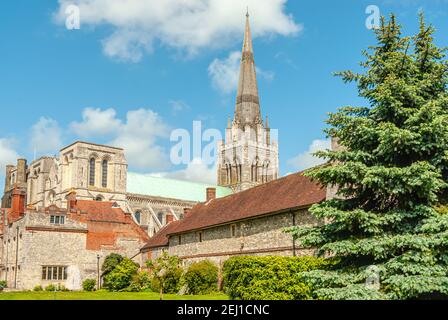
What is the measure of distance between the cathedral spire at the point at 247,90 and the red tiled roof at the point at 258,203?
5317 cm

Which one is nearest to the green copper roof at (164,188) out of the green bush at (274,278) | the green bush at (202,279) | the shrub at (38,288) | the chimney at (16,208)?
the chimney at (16,208)

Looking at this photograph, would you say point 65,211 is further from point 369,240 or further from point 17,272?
point 369,240

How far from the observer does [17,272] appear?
43.8 metres

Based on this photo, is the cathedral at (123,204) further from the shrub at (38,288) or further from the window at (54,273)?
the shrub at (38,288)

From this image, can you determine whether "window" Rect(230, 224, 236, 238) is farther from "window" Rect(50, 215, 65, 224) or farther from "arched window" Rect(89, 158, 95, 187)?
"arched window" Rect(89, 158, 95, 187)

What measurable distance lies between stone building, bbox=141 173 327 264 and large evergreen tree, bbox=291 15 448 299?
9.54m

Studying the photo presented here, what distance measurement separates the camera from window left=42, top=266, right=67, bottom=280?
43.9 m

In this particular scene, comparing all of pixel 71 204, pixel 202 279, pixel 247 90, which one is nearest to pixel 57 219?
pixel 71 204

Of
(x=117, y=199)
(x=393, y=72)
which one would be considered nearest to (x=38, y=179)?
(x=117, y=199)

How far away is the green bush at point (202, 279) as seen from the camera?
32.1 meters

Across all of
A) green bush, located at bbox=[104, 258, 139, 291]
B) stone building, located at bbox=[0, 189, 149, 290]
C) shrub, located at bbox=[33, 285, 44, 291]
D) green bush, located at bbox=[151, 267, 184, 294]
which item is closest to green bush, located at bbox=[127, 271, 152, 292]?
green bush, located at bbox=[104, 258, 139, 291]

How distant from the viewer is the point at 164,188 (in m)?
82.4
